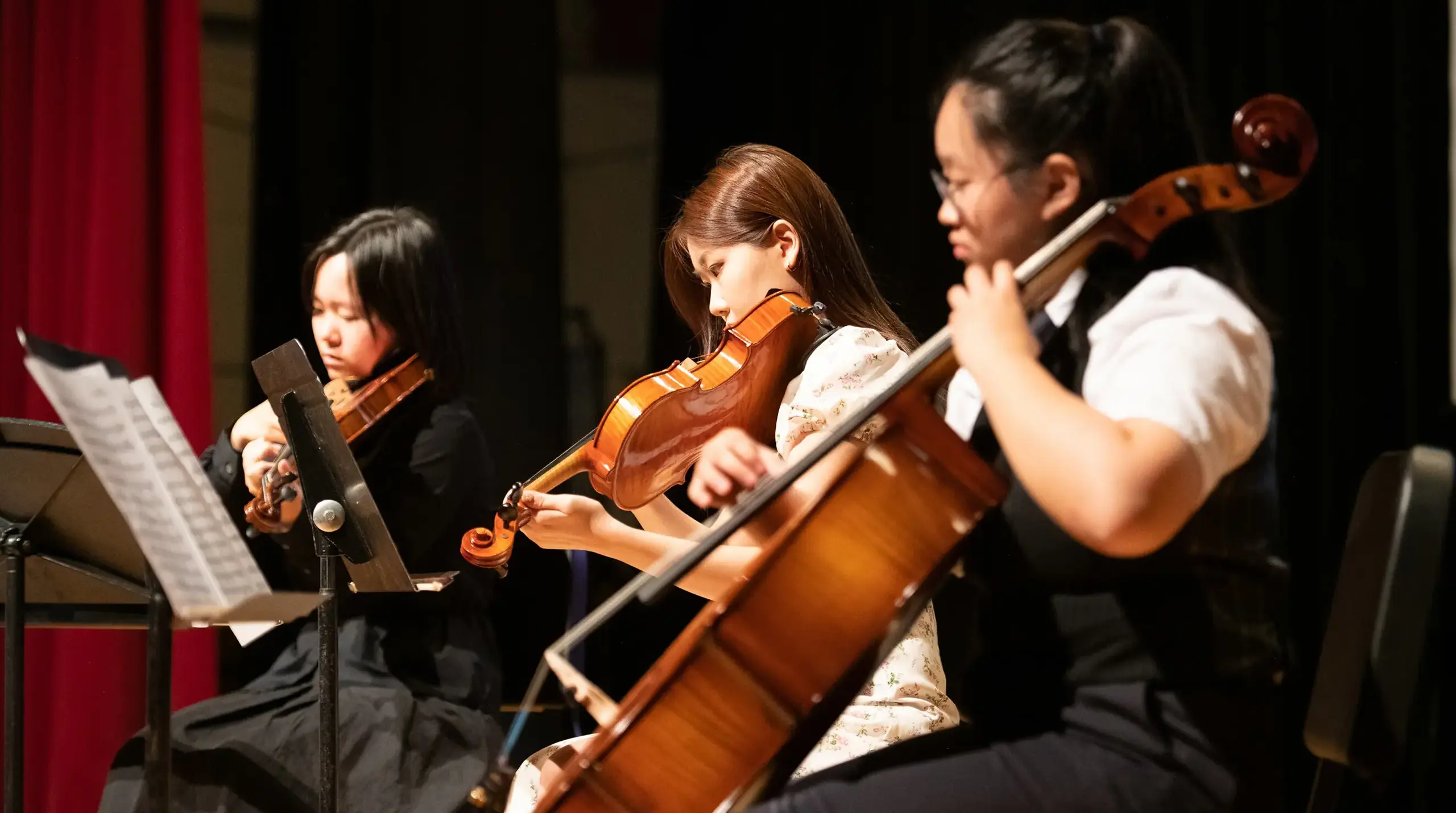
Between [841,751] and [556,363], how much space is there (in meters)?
1.41

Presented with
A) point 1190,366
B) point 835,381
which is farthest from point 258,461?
point 1190,366

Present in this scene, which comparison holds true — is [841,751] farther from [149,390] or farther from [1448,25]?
[1448,25]

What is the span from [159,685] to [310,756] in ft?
1.73

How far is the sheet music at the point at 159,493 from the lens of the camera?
4.25 feet

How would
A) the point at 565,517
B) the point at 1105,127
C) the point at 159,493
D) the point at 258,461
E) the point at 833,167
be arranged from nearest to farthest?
the point at 1105,127, the point at 159,493, the point at 565,517, the point at 258,461, the point at 833,167

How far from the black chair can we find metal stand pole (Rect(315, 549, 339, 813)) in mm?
1271

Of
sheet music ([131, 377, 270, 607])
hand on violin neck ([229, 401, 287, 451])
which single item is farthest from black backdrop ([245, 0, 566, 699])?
sheet music ([131, 377, 270, 607])

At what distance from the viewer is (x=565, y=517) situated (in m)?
1.82

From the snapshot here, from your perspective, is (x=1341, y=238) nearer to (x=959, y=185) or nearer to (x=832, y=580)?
(x=959, y=185)

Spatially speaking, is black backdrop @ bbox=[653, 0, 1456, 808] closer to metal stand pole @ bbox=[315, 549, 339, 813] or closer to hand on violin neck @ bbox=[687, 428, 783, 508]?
hand on violin neck @ bbox=[687, 428, 783, 508]

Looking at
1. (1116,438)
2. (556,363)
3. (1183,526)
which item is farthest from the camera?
(556,363)

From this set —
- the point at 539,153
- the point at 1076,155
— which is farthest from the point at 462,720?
the point at 1076,155

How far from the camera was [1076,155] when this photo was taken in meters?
1.13

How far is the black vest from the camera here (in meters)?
1.05
